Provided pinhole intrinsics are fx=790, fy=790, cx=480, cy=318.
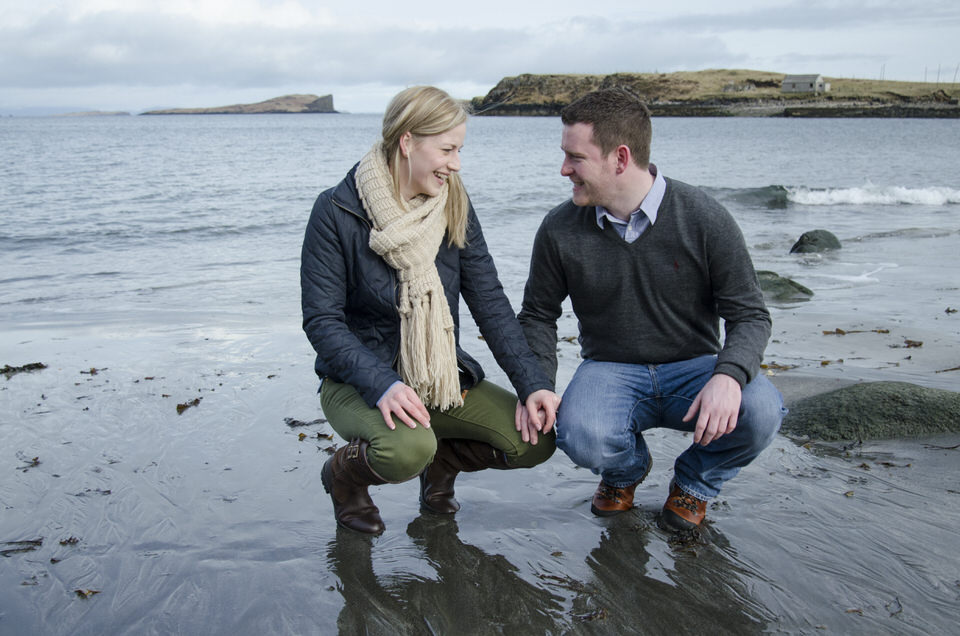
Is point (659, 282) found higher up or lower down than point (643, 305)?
higher up

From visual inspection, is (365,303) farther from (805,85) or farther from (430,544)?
(805,85)

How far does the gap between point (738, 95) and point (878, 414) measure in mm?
135406

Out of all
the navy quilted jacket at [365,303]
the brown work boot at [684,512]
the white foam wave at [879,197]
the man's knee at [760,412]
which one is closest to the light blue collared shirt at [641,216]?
the navy quilted jacket at [365,303]

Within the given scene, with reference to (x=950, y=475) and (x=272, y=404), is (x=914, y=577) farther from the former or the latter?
(x=272, y=404)

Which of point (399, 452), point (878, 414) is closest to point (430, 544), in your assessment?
point (399, 452)

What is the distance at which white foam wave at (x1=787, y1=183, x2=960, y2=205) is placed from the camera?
21.8 m

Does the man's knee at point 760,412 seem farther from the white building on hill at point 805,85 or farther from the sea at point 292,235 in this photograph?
the white building on hill at point 805,85

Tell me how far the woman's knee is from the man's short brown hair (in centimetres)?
148

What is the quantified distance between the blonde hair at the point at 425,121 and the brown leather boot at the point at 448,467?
3.18ft

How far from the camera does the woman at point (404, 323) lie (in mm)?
3219

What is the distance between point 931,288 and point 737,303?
6.86 m

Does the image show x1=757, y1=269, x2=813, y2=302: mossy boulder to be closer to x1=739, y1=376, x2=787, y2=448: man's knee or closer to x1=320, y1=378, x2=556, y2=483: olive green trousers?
x1=739, y1=376, x2=787, y2=448: man's knee

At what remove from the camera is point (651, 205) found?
11.4 ft

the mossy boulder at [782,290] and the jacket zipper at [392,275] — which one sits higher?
the jacket zipper at [392,275]
